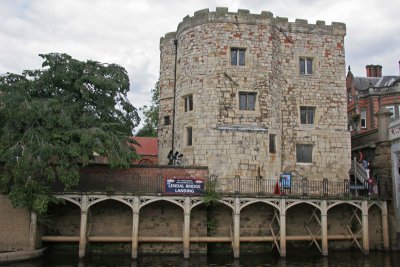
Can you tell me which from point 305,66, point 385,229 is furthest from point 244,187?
point 305,66

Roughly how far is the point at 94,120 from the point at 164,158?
6.65m

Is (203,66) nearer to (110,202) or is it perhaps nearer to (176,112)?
(176,112)

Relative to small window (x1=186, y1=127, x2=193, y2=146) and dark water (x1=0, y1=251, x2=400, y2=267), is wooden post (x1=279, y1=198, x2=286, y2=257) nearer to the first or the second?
dark water (x1=0, y1=251, x2=400, y2=267)

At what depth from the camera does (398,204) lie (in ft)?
77.6

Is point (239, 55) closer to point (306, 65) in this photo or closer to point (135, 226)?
point (306, 65)

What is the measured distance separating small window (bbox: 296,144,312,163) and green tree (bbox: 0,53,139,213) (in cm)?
935

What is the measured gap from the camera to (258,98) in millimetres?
24203

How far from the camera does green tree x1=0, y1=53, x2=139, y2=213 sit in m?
18.7

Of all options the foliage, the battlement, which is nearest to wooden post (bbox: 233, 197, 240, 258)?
the foliage

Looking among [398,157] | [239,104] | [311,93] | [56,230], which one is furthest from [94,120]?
[398,157]

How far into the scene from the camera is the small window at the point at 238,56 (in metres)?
24.6

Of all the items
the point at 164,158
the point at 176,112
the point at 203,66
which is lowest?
the point at 164,158

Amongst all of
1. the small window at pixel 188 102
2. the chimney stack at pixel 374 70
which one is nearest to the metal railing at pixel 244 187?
the small window at pixel 188 102

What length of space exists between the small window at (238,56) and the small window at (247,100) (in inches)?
66.8
